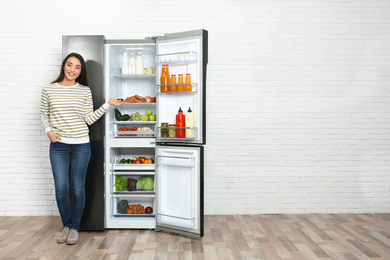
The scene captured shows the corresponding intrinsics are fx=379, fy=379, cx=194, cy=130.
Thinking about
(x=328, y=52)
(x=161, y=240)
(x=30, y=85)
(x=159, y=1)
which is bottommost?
(x=161, y=240)

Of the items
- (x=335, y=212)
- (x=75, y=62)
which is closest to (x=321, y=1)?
(x=335, y=212)

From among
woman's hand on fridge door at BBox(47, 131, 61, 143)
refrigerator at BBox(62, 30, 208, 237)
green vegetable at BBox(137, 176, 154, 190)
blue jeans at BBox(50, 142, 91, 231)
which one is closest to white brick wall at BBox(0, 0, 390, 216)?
refrigerator at BBox(62, 30, 208, 237)

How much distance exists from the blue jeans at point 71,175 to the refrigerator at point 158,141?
283 millimetres

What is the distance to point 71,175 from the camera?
4031mm

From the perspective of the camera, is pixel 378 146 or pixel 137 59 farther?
pixel 378 146

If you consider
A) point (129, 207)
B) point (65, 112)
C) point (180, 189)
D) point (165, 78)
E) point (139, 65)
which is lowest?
point (129, 207)

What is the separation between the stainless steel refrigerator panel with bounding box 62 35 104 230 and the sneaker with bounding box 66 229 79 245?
33cm

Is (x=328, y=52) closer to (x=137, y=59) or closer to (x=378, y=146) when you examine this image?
(x=378, y=146)

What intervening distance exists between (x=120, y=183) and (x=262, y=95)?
2147mm

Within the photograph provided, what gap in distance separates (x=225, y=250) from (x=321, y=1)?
11.3 feet

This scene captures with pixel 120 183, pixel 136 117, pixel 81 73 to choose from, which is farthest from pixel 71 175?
pixel 81 73

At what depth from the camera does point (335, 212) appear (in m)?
5.07

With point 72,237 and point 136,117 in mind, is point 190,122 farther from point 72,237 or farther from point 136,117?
point 72,237

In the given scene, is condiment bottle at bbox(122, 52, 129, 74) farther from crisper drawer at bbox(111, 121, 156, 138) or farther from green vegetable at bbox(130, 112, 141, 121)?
crisper drawer at bbox(111, 121, 156, 138)
